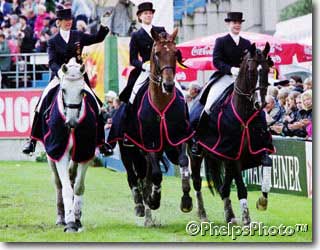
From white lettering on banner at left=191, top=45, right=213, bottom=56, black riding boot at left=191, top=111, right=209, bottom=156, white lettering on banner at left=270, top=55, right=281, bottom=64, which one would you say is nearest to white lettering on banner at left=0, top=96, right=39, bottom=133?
white lettering on banner at left=191, top=45, right=213, bottom=56

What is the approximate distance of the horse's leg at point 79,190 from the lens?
1068 cm

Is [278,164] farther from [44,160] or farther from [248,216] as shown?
[44,160]

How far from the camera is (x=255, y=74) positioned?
1041cm

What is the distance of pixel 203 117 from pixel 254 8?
1253 millimetres

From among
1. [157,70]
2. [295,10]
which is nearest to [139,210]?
[157,70]

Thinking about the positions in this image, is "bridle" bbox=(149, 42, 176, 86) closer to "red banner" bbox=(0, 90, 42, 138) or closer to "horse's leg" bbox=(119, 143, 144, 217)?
"horse's leg" bbox=(119, 143, 144, 217)

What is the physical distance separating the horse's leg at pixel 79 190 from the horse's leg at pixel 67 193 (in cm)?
19

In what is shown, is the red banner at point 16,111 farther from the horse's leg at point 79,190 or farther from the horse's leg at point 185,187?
the horse's leg at point 185,187

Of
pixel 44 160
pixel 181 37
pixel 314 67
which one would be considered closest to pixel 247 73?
pixel 314 67

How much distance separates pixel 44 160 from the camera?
47.6ft

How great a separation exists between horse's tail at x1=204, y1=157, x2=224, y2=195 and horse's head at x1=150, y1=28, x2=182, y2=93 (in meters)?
1.27

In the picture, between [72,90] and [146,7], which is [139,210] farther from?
[146,7]

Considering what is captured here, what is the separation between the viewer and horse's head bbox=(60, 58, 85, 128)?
33.1 feet

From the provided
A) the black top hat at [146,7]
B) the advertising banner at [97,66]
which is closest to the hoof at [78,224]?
the black top hat at [146,7]
